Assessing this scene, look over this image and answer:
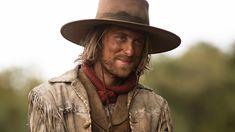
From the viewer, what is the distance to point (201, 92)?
3312 centimetres

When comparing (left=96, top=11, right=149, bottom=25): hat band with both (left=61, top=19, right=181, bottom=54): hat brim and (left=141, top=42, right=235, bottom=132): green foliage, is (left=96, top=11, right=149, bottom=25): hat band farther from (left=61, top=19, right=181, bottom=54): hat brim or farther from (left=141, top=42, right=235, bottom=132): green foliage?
(left=141, top=42, right=235, bottom=132): green foliage

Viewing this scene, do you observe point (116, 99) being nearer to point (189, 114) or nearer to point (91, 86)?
point (91, 86)

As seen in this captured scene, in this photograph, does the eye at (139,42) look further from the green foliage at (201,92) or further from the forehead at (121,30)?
the green foliage at (201,92)

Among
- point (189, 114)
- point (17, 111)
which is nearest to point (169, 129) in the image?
point (189, 114)

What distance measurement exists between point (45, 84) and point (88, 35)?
0.57 metres

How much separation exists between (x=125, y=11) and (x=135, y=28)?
0.54 ft

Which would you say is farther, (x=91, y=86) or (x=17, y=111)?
(x=17, y=111)

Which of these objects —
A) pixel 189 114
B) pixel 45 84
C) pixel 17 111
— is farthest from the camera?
pixel 17 111

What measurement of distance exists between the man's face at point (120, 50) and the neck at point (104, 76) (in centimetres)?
3

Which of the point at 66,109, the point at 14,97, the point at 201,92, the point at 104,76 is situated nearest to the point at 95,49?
the point at 104,76

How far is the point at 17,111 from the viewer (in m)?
35.5

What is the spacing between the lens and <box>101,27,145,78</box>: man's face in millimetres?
5961

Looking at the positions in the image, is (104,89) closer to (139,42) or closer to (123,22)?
(139,42)

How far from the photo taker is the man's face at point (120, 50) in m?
5.96
